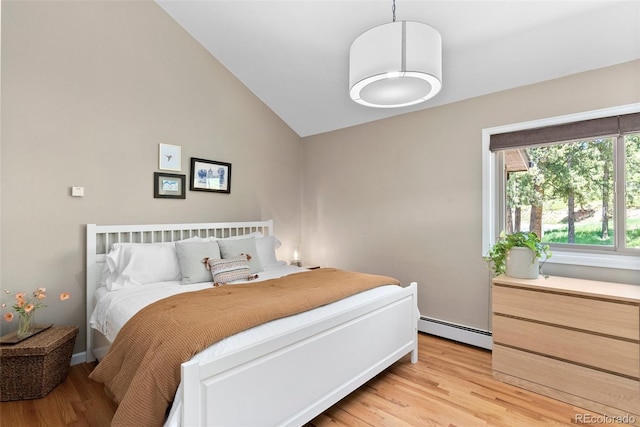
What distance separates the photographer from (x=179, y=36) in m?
3.24

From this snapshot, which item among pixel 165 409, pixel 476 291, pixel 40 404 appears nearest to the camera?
pixel 165 409

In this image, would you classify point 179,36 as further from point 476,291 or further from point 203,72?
point 476,291

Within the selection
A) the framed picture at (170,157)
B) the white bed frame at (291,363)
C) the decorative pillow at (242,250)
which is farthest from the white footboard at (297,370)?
the framed picture at (170,157)

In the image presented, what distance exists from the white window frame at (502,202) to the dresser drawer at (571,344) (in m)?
0.67

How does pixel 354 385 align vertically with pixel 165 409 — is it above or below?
below

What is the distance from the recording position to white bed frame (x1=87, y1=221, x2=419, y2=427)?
133 cm

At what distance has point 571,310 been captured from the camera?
2.12 meters

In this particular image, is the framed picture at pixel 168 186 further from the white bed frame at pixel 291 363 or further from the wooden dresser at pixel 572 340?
the wooden dresser at pixel 572 340

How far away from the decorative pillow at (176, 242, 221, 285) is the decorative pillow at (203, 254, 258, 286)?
0.05m

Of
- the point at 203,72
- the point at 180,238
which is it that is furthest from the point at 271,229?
the point at 203,72

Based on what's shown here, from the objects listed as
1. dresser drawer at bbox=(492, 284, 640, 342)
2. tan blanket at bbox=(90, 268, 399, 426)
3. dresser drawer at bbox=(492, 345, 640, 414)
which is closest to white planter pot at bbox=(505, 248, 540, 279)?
dresser drawer at bbox=(492, 284, 640, 342)

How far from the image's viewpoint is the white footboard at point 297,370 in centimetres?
132

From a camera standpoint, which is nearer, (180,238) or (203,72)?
(180,238)

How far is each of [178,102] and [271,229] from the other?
68.1 inches
